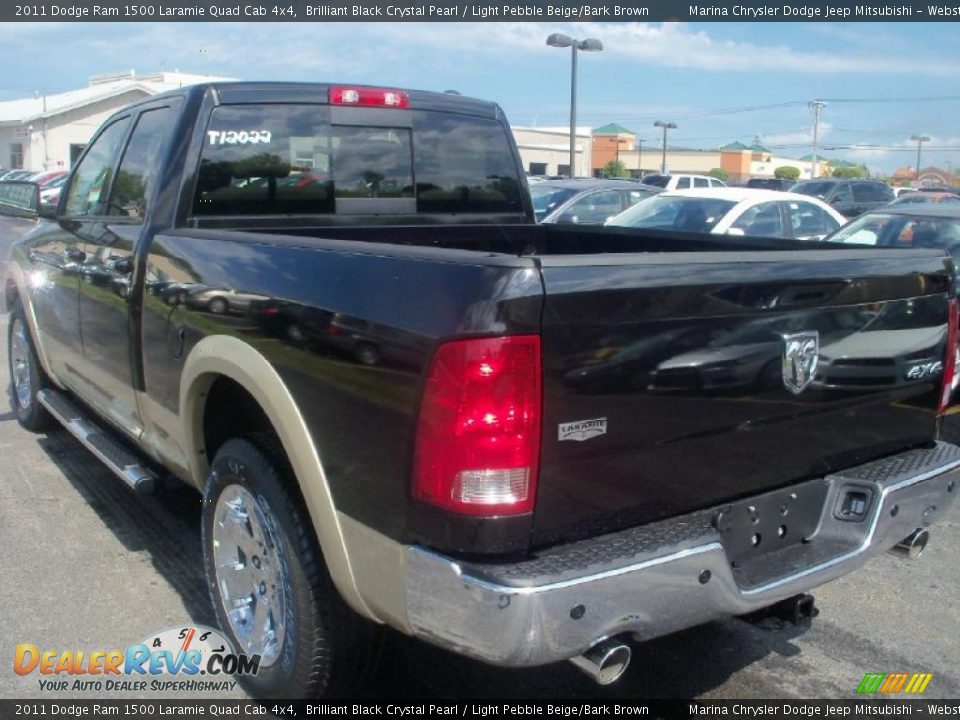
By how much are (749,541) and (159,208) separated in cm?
273

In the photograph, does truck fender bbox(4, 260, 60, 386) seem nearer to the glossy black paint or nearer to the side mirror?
the side mirror

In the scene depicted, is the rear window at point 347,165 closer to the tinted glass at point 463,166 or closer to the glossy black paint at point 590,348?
the tinted glass at point 463,166

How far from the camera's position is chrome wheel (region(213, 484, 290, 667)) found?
304 cm

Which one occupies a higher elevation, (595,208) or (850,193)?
(850,193)

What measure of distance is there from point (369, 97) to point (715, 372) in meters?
2.58

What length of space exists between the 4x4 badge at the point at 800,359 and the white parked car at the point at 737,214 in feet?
25.8

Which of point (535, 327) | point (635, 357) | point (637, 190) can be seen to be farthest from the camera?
point (637, 190)

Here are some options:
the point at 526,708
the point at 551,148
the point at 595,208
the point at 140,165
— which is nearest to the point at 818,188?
the point at 595,208

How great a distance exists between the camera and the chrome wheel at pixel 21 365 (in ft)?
19.7

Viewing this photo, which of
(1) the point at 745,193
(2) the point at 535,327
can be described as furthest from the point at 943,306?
(1) the point at 745,193

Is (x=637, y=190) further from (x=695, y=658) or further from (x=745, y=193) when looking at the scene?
(x=695, y=658)

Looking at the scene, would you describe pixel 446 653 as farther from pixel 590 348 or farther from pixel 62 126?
pixel 62 126

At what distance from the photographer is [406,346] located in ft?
7.85

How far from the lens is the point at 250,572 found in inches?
128
